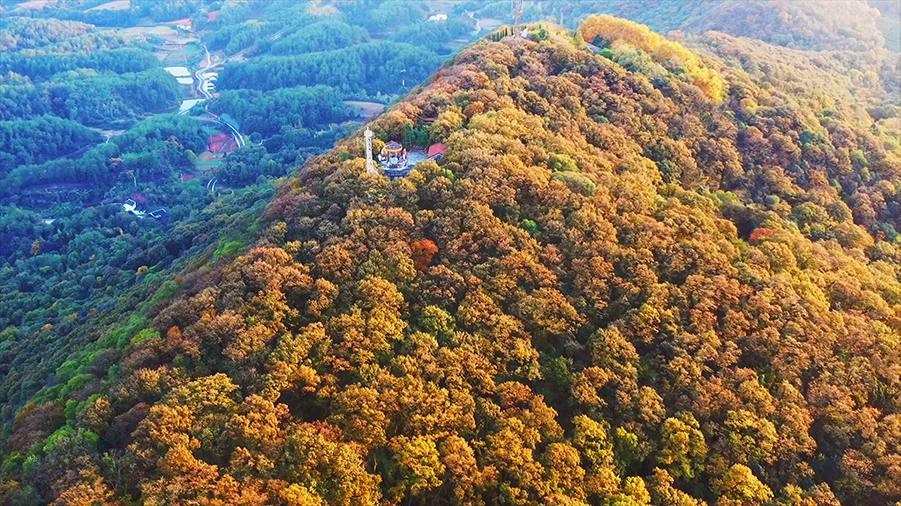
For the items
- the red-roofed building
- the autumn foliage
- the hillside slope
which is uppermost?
the red-roofed building

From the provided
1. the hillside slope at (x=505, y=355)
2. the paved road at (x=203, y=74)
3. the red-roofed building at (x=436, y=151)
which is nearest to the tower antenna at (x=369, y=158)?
the hillside slope at (x=505, y=355)

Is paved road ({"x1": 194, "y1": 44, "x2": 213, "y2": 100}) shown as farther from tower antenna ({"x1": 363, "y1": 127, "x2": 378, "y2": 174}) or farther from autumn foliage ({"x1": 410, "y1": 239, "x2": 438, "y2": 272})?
autumn foliage ({"x1": 410, "y1": 239, "x2": 438, "y2": 272})

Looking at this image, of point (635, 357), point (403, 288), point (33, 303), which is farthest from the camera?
point (33, 303)

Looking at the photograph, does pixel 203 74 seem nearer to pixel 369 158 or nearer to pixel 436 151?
pixel 436 151

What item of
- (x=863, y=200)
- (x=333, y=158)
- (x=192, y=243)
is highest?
(x=333, y=158)

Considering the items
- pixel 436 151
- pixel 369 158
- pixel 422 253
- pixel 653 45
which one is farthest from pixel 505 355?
pixel 653 45

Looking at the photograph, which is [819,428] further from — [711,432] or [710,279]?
[710,279]

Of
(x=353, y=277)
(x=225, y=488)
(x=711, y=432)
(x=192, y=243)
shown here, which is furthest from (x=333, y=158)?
(x=711, y=432)

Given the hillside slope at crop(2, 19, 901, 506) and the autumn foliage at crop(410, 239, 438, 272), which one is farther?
the autumn foliage at crop(410, 239, 438, 272)

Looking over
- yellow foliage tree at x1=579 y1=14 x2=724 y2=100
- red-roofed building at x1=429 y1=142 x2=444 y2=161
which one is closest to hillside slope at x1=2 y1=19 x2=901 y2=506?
red-roofed building at x1=429 y1=142 x2=444 y2=161
